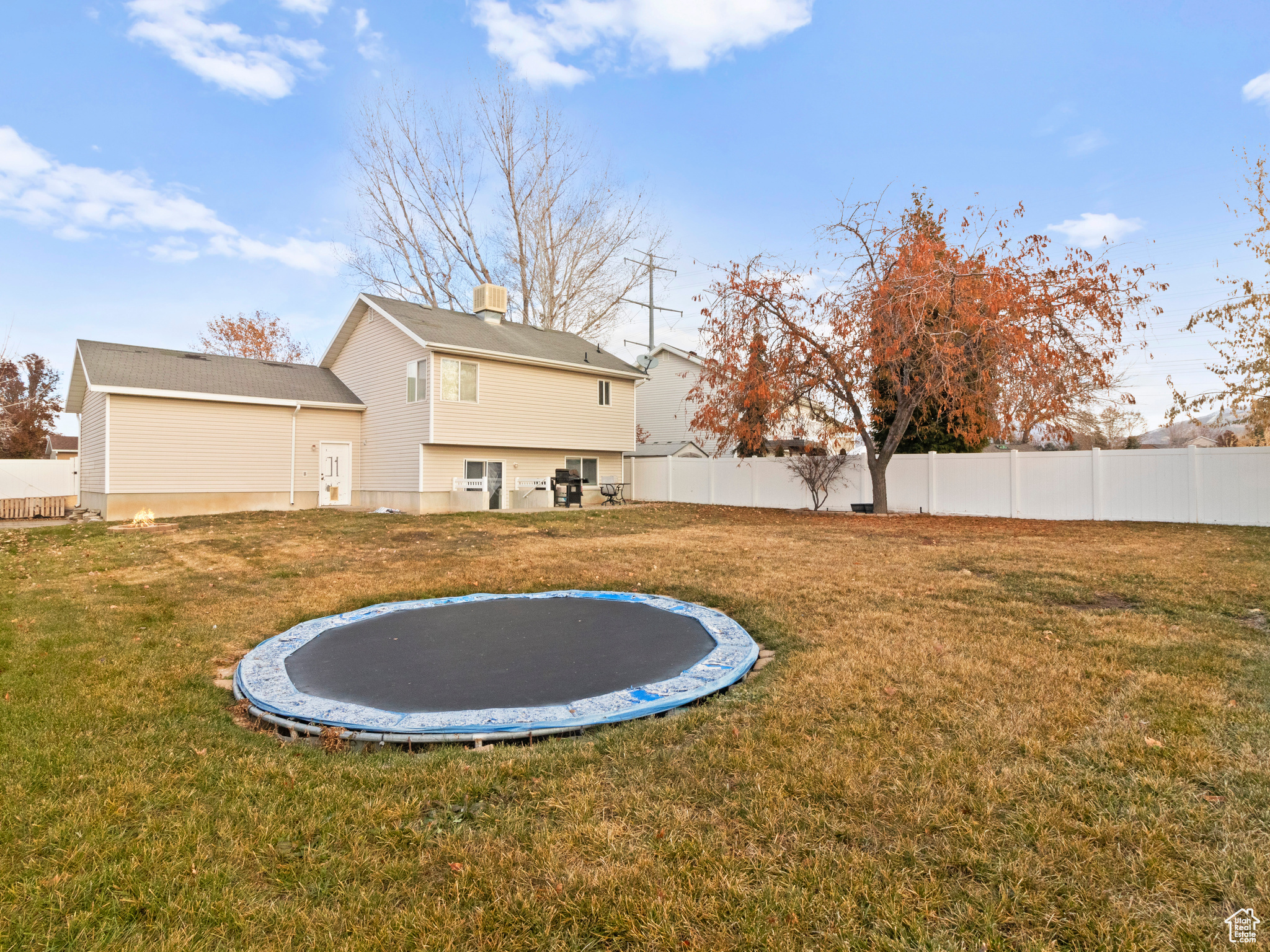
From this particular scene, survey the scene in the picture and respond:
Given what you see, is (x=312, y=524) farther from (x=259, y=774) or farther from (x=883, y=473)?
(x=883, y=473)

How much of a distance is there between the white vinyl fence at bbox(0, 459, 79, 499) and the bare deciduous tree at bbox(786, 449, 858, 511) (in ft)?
65.9

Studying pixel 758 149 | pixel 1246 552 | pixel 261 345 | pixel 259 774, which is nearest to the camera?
pixel 259 774

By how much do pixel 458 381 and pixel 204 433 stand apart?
6.15 m

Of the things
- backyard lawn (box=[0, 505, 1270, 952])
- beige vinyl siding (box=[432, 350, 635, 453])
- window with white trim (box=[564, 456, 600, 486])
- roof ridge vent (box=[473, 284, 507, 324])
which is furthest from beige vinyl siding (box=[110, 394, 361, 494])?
backyard lawn (box=[0, 505, 1270, 952])

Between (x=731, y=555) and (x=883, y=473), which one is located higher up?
(x=883, y=473)

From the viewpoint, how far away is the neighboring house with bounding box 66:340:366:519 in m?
14.2

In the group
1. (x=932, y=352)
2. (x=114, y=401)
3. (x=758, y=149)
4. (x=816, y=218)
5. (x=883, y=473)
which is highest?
(x=758, y=149)

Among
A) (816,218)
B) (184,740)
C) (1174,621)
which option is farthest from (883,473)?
(184,740)

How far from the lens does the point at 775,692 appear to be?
337cm

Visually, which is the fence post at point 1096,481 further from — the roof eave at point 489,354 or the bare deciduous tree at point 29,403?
the bare deciduous tree at point 29,403

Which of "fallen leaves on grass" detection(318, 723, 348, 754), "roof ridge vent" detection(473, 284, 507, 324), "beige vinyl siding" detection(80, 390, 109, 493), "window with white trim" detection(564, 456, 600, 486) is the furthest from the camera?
"roof ridge vent" detection(473, 284, 507, 324)

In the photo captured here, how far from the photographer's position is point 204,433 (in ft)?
50.0

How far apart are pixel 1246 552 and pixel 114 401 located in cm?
2050

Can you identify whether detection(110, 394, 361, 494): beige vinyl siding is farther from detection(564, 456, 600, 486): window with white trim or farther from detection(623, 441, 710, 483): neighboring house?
detection(623, 441, 710, 483): neighboring house
